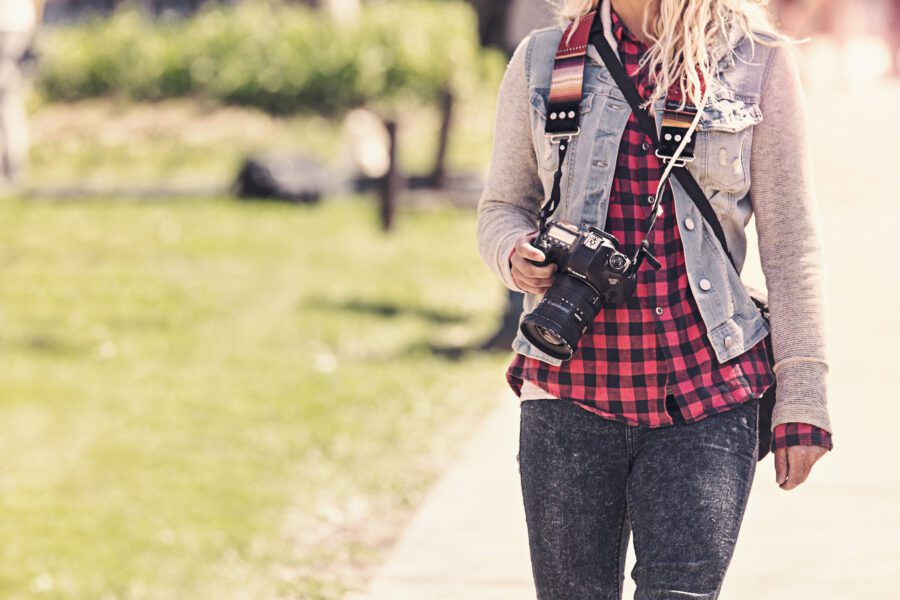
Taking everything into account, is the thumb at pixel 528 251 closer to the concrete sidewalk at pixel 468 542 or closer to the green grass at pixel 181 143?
the concrete sidewalk at pixel 468 542

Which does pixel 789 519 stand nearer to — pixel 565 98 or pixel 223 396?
pixel 565 98

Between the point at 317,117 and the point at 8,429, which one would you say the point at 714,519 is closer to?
the point at 8,429

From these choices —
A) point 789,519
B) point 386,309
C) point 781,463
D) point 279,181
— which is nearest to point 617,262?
point 781,463

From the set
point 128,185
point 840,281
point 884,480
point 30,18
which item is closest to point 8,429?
point 884,480

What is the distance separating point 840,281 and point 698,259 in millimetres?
6410

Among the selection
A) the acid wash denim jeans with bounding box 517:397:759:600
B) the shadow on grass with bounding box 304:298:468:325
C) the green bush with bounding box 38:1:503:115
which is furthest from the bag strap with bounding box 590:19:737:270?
the green bush with bounding box 38:1:503:115

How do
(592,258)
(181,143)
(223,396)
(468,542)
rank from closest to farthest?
(592,258) < (468,542) < (223,396) < (181,143)

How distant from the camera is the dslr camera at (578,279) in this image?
2.22 m

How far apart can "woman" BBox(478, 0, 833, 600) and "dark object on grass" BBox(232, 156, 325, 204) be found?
937 cm

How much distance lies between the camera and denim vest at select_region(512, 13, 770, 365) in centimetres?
235

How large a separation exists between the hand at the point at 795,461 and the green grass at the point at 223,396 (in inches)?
88.0

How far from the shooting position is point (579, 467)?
91.6 inches

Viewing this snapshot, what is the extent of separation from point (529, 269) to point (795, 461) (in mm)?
611

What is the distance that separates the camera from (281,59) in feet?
46.1
